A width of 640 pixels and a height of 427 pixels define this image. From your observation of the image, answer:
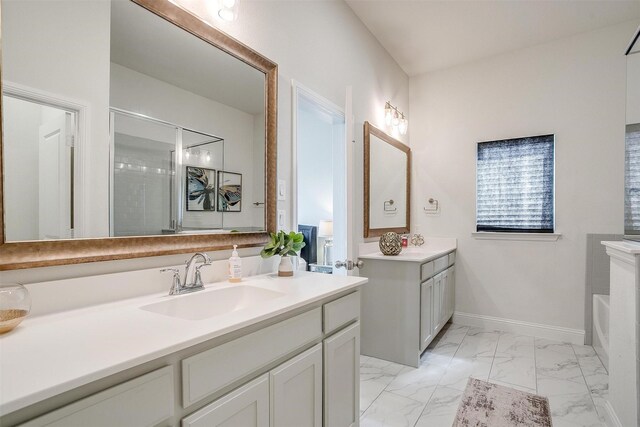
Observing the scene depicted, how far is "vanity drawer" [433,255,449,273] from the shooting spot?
9.77 feet

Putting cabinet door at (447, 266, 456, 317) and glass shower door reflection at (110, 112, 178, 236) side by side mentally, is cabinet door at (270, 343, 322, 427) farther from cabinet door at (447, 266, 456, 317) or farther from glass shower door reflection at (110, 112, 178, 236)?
cabinet door at (447, 266, 456, 317)

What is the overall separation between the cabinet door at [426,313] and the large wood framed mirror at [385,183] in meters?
→ 0.66

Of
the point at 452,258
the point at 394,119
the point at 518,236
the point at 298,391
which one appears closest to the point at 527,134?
the point at 518,236

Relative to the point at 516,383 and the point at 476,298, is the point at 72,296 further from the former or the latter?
the point at 476,298

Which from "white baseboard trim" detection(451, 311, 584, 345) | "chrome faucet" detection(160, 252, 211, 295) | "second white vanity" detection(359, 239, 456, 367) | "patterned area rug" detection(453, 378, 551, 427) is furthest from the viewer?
"white baseboard trim" detection(451, 311, 584, 345)

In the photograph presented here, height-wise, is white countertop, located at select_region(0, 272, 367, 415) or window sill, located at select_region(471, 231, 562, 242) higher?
window sill, located at select_region(471, 231, 562, 242)

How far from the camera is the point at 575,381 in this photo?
2395 millimetres

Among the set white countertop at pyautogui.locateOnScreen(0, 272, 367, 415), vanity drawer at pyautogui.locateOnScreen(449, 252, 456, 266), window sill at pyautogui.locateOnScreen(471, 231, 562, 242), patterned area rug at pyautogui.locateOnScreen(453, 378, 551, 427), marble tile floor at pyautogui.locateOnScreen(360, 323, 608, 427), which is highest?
window sill at pyautogui.locateOnScreen(471, 231, 562, 242)

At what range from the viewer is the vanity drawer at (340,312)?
1.45 m

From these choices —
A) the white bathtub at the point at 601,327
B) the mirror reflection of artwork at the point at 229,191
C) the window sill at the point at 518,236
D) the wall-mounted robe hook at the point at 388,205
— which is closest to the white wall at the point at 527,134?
the window sill at the point at 518,236

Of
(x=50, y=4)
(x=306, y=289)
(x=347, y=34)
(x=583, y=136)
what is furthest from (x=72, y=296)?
(x=583, y=136)

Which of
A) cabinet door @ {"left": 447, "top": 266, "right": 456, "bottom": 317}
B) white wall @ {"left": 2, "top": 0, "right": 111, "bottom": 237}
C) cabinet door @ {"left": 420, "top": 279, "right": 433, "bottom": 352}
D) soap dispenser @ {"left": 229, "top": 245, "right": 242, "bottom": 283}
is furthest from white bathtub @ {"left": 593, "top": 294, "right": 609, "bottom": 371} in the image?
white wall @ {"left": 2, "top": 0, "right": 111, "bottom": 237}

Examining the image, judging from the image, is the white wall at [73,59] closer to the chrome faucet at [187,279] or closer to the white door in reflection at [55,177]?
the white door in reflection at [55,177]

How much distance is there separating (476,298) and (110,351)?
12.1 ft
